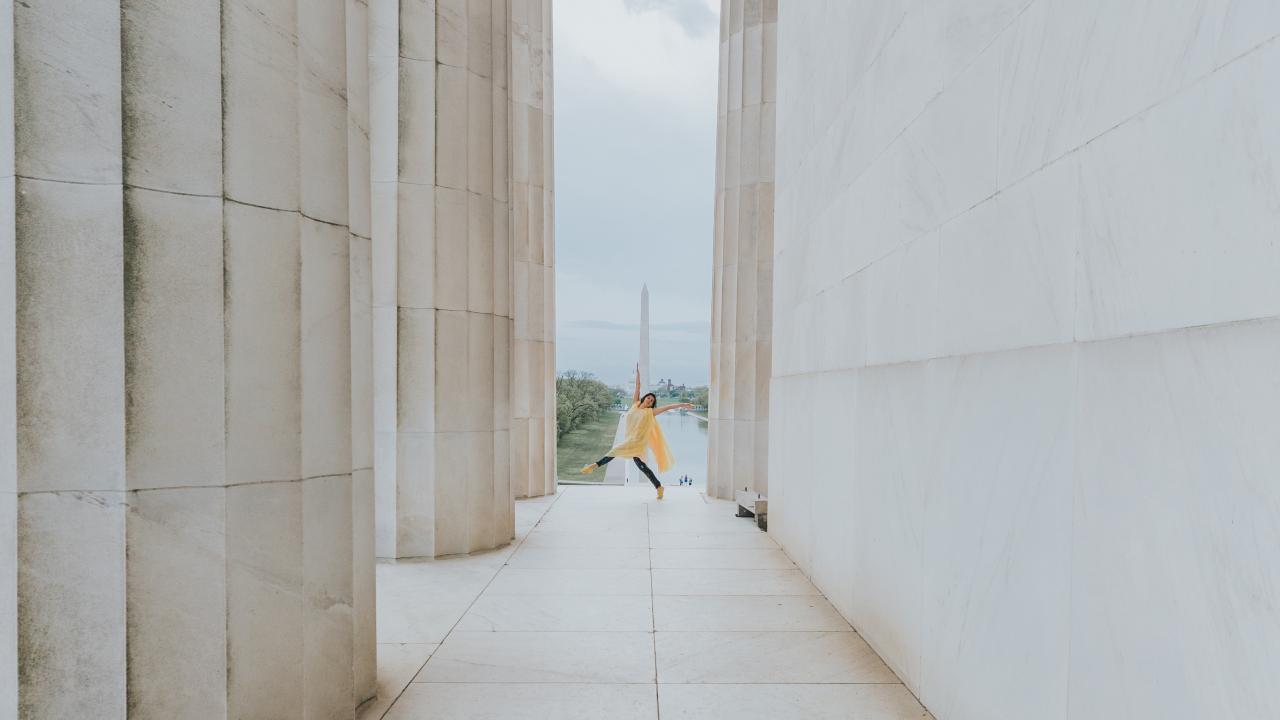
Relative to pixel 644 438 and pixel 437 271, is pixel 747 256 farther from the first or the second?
pixel 437 271

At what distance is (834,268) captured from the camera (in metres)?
7.76

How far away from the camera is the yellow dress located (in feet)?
49.6

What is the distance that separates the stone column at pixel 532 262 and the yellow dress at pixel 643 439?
173 centimetres

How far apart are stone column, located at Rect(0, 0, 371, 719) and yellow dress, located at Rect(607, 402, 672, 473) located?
10.7 m

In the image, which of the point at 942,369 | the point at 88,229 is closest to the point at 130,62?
the point at 88,229

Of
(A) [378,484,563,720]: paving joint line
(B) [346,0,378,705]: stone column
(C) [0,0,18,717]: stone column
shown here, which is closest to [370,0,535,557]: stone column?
(A) [378,484,563,720]: paving joint line

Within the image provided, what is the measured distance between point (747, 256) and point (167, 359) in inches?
499

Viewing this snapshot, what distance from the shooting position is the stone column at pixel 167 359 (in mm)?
3672

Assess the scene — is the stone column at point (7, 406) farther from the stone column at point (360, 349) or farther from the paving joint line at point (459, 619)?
the paving joint line at point (459, 619)

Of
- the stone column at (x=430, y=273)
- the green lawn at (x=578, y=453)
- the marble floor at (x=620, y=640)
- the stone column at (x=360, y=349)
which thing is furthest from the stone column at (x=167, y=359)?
the green lawn at (x=578, y=453)

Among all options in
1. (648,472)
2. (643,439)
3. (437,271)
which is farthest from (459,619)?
(643,439)

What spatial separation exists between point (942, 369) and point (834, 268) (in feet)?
9.21

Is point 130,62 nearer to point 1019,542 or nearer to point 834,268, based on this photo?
point 1019,542

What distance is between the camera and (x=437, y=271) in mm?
9766
